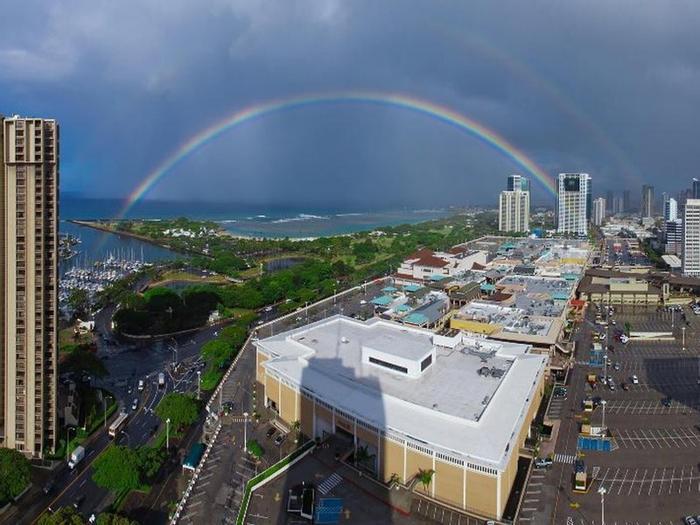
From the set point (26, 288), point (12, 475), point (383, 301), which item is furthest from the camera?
point (383, 301)

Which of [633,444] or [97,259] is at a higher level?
[97,259]

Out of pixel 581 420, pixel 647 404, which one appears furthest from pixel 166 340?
pixel 647 404

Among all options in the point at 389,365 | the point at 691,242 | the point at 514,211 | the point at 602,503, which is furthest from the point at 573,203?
the point at 602,503

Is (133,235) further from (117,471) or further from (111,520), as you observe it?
(111,520)

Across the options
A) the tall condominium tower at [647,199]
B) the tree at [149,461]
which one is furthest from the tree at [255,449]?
the tall condominium tower at [647,199]

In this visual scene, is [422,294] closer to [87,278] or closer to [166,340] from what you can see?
[166,340]

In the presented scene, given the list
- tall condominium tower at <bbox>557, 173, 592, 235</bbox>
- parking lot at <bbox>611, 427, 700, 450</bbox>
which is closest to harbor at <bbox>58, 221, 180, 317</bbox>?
parking lot at <bbox>611, 427, 700, 450</bbox>
